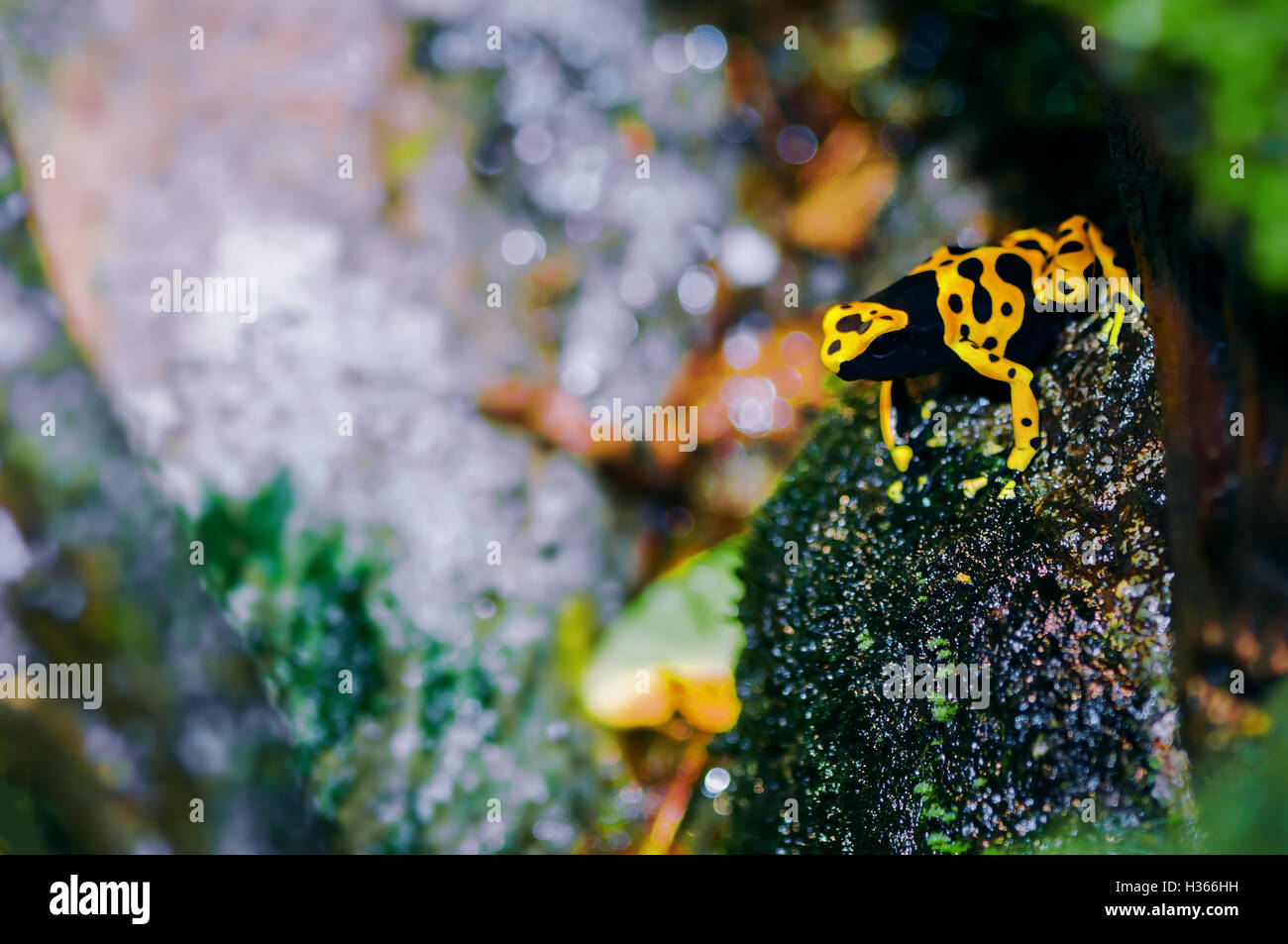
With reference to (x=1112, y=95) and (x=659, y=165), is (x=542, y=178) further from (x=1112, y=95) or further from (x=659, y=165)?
(x=1112, y=95)

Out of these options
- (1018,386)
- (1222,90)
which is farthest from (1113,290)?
(1222,90)

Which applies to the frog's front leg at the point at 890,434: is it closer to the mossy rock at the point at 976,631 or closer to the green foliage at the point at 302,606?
the mossy rock at the point at 976,631

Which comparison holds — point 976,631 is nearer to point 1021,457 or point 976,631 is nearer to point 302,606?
point 1021,457

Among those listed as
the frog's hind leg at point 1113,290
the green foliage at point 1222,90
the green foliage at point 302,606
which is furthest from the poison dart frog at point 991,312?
the green foliage at point 302,606

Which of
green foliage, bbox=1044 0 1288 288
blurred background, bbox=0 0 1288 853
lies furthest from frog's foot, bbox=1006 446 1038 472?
blurred background, bbox=0 0 1288 853

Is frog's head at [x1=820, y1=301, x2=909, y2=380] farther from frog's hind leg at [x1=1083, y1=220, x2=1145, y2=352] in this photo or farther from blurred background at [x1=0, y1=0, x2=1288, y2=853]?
blurred background at [x1=0, y1=0, x2=1288, y2=853]

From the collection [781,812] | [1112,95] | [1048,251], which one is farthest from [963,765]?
[1112,95]
